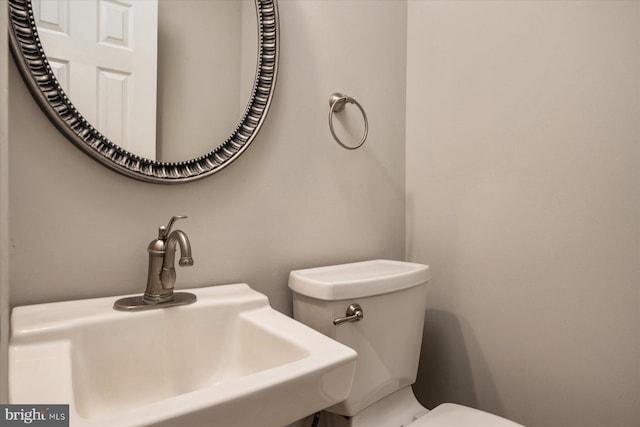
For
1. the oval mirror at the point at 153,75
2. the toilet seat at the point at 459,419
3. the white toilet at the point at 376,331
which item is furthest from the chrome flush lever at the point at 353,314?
the oval mirror at the point at 153,75

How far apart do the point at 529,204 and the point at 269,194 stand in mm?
760

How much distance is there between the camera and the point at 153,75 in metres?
0.81

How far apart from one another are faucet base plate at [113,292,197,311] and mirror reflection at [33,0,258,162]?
313mm

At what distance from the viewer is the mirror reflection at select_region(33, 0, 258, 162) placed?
72 cm

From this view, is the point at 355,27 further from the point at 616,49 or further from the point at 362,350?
the point at 362,350

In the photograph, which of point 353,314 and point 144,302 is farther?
point 353,314

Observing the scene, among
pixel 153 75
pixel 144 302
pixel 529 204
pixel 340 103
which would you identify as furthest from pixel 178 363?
pixel 529 204

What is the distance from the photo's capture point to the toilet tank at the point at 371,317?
873 millimetres

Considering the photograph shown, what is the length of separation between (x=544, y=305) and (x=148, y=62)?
3.98 feet

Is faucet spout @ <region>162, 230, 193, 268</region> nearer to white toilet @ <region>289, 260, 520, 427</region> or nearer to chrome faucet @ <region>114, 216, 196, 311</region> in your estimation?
chrome faucet @ <region>114, 216, 196, 311</region>

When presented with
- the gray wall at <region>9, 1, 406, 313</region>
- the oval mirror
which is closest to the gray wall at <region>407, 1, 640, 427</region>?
the gray wall at <region>9, 1, 406, 313</region>

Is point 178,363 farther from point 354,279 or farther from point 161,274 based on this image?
point 354,279

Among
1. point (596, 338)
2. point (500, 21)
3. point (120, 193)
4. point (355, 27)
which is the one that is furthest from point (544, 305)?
point (120, 193)

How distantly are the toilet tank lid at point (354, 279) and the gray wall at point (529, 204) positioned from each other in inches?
11.1
